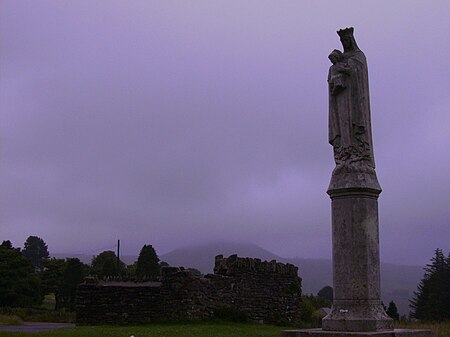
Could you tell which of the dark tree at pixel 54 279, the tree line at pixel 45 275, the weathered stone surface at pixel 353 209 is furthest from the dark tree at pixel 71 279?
the weathered stone surface at pixel 353 209

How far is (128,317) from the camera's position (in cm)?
2266

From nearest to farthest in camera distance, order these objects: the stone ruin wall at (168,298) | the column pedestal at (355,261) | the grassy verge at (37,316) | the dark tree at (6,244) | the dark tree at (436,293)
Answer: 1. the column pedestal at (355,261)
2. the stone ruin wall at (168,298)
3. the grassy verge at (37,316)
4. the dark tree at (436,293)
5. the dark tree at (6,244)

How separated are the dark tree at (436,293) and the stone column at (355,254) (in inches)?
1194

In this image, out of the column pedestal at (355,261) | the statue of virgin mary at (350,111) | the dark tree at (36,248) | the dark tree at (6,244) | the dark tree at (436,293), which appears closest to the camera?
the column pedestal at (355,261)

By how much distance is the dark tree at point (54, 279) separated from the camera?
52.2 meters

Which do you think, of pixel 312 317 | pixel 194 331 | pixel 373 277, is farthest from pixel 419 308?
pixel 373 277

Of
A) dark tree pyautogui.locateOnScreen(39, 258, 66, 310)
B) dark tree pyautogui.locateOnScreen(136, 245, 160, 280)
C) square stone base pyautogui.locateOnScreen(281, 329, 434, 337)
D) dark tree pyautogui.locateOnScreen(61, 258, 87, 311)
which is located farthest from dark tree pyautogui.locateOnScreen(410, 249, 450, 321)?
square stone base pyautogui.locateOnScreen(281, 329, 434, 337)

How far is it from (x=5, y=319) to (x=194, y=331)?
44.7 ft

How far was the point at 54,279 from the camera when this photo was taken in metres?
54.4

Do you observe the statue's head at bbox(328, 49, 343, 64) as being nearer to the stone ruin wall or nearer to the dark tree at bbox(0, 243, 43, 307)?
the stone ruin wall

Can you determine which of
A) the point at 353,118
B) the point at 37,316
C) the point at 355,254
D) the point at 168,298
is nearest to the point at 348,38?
the point at 353,118

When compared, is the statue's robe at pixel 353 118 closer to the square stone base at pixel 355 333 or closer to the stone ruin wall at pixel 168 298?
the square stone base at pixel 355 333

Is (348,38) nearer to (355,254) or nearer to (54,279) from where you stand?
(355,254)

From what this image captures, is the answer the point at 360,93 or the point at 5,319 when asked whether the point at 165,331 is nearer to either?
the point at 360,93
